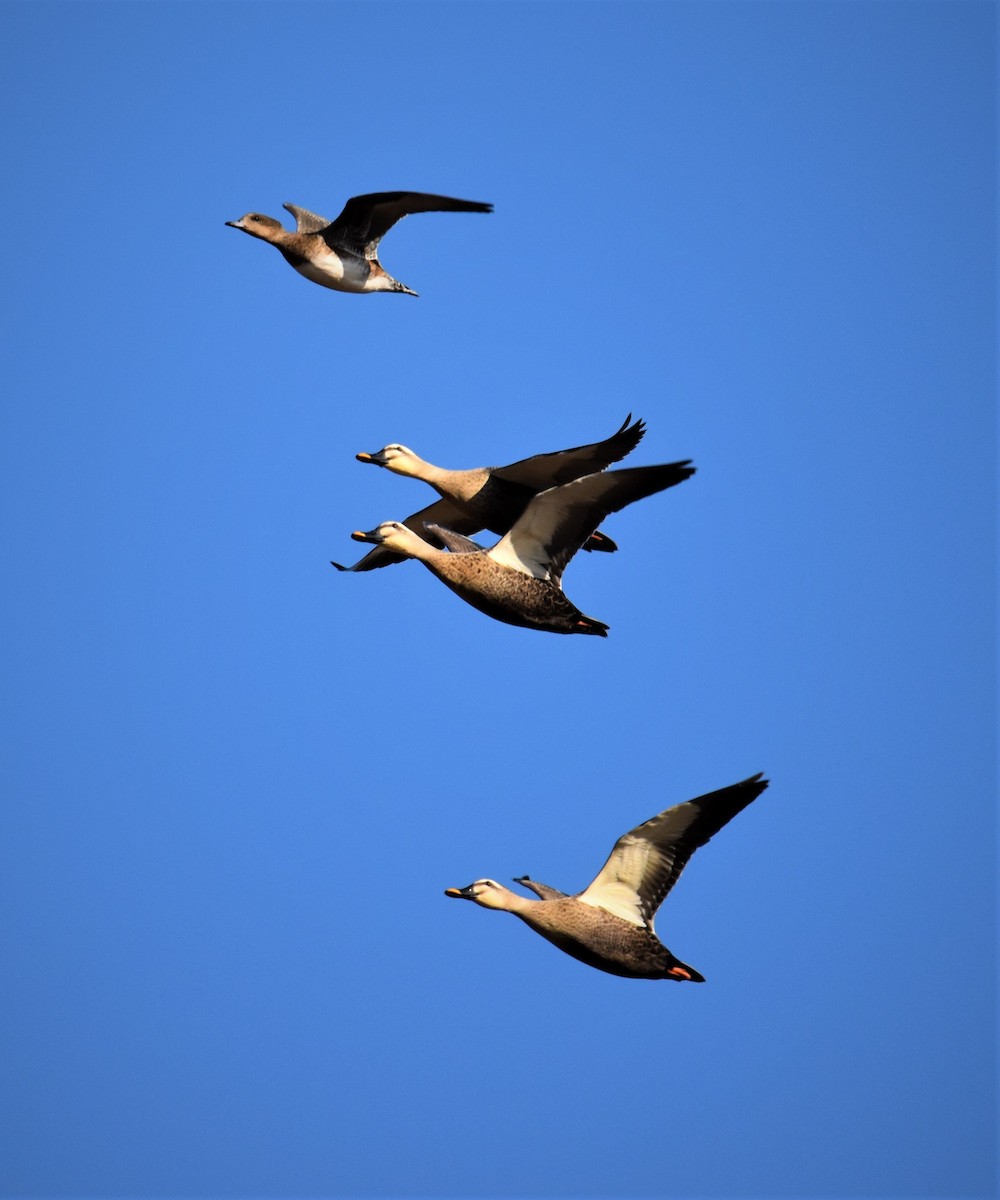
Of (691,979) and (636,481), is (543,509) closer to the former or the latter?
(636,481)

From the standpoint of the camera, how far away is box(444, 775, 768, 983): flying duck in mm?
14742

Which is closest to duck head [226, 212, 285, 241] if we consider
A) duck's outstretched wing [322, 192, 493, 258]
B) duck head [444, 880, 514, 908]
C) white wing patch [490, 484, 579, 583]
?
duck's outstretched wing [322, 192, 493, 258]

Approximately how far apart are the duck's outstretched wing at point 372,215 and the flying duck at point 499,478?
110 inches

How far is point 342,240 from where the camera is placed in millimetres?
18844

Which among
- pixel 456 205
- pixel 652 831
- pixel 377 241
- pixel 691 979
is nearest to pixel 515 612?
pixel 652 831

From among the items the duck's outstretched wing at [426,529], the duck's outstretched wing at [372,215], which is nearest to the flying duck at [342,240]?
the duck's outstretched wing at [372,215]

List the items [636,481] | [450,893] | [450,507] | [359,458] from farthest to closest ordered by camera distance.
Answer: [450,507], [359,458], [450,893], [636,481]

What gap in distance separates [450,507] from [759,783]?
519cm

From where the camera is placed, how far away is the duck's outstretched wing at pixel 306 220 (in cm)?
1931

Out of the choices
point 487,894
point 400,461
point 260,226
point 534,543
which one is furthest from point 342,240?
point 487,894

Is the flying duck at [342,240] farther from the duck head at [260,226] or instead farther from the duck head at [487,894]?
the duck head at [487,894]

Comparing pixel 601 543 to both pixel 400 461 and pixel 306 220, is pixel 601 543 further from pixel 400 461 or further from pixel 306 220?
pixel 306 220

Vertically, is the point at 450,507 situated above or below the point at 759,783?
above

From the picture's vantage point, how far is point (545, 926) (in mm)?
15180
